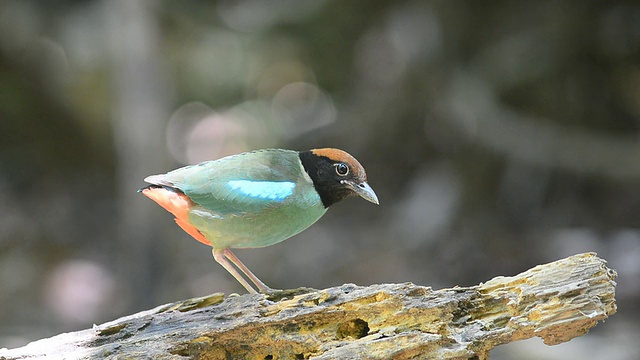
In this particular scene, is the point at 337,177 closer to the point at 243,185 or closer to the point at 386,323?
the point at 243,185

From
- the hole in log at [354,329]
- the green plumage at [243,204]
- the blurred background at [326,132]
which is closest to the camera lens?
the hole in log at [354,329]

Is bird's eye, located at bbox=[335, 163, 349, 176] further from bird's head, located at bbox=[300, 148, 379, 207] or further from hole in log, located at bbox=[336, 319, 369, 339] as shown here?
hole in log, located at bbox=[336, 319, 369, 339]

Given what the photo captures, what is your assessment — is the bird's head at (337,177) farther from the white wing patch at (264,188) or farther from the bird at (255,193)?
the white wing patch at (264,188)

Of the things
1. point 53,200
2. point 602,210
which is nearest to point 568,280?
point 602,210

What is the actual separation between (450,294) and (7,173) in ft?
30.3

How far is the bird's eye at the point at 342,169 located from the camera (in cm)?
409

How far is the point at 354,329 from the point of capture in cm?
370

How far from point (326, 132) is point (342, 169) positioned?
21.5ft

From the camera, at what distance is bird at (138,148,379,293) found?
4.01 meters

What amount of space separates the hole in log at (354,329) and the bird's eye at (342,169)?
0.82m

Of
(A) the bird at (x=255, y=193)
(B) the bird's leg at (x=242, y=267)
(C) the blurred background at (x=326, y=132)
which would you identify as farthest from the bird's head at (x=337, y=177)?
(C) the blurred background at (x=326, y=132)

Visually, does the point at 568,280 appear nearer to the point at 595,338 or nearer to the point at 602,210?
the point at 595,338

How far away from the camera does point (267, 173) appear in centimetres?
409

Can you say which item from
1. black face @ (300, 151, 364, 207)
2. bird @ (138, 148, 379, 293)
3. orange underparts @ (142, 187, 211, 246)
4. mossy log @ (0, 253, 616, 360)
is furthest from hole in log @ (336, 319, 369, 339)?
orange underparts @ (142, 187, 211, 246)
